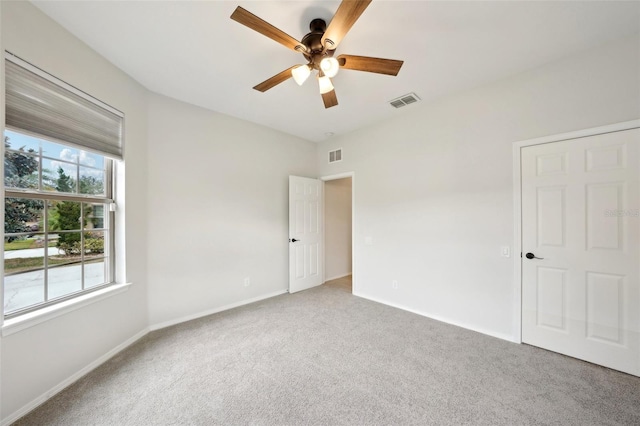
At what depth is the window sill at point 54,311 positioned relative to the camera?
4.88 feet

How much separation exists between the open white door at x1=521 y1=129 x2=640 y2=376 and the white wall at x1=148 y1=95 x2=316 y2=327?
3259 mm

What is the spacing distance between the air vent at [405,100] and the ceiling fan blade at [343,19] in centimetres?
150

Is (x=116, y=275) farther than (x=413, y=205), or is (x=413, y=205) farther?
(x=413, y=205)

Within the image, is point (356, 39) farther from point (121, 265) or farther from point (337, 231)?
point (337, 231)

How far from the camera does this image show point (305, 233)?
419 centimetres

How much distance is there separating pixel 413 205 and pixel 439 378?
1.99 meters

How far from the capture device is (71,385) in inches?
71.4

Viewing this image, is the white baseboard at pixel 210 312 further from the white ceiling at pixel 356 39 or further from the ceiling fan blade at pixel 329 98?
the ceiling fan blade at pixel 329 98

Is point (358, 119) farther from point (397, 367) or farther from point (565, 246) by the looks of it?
point (397, 367)

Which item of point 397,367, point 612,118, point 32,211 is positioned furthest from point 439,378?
point 32,211

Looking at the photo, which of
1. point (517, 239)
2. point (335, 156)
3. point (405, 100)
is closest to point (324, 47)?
point (405, 100)

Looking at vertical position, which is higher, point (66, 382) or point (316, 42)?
point (316, 42)

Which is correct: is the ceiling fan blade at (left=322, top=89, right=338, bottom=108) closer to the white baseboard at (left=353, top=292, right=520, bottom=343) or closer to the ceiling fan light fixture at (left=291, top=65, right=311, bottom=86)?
the ceiling fan light fixture at (left=291, top=65, right=311, bottom=86)

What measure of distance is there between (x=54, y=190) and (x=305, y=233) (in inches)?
120
